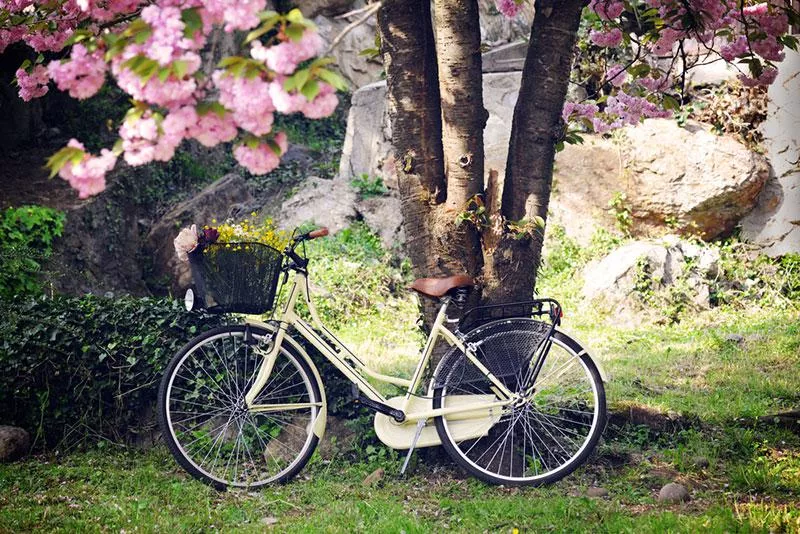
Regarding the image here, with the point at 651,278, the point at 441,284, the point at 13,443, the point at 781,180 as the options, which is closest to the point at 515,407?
the point at 441,284

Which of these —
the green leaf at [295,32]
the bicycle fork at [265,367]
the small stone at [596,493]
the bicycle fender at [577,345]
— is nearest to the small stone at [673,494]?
the small stone at [596,493]

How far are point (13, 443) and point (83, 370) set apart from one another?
515mm

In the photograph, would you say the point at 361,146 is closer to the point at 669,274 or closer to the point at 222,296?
the point at 669,274

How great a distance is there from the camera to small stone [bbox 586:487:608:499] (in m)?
4.02

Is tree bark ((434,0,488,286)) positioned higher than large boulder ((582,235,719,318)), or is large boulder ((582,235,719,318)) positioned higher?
tree bark ((434,0,488,286))

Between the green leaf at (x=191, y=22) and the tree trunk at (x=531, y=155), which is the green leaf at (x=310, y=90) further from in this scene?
the tree trunk at (x=531, y=155)

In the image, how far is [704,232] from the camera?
28.4 ft

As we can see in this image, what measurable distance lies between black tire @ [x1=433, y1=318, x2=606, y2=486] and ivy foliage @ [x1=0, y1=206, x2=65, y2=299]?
3.64 meters

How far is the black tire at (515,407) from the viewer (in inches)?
160

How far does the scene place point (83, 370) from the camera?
15.6 feet

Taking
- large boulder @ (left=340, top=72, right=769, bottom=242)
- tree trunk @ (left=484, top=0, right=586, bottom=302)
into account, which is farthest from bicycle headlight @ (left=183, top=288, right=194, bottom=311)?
large boulder @ (left=340, top=72, right=769, bottom=242)

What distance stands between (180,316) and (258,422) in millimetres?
758

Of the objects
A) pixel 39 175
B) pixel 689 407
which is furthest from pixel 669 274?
pixel 39 175

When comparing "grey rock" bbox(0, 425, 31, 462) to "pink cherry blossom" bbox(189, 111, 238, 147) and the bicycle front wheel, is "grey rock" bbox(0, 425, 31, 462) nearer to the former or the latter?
the bicycle front wheel
